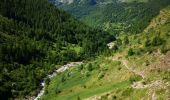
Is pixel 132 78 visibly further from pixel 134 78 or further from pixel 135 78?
pixel 135 78

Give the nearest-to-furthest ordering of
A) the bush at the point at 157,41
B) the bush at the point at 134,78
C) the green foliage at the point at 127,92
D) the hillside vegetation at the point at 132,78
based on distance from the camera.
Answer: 1. the hillside vegetation at the point at 132,78
2. the green foliage at the point at 127,92
3. the bush at the point at 134,78
4. the bush at the point at 157,41

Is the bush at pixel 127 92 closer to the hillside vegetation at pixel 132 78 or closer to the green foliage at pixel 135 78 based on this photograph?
the hillside vegetation at pixel 132 78

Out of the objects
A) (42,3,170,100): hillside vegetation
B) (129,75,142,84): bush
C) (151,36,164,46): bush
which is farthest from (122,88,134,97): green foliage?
(151,36,164,46): bush

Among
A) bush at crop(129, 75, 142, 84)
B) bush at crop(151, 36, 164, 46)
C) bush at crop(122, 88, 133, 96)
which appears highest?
bush at crop(151, 36, 164, 46)

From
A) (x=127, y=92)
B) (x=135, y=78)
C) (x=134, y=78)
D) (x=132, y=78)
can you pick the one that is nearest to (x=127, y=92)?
(x=127, y=92)

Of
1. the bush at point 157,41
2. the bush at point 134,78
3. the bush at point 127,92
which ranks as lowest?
the bush at point 127,92

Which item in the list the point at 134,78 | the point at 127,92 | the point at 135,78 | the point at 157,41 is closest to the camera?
the point at 127,92

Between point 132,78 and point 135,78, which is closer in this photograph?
point 135,78

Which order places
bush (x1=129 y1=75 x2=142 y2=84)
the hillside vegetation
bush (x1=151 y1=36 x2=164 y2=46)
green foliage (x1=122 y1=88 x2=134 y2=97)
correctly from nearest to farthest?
the hillside vegetation < green foliage (x1=122 y1=88 x2=134 y2=97) < bush (x1=129 y1=75 x2=142 y2=84) < bush (x1=151 y1=36 x2=164 y2=46)

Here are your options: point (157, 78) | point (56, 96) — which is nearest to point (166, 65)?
point (157, 78)

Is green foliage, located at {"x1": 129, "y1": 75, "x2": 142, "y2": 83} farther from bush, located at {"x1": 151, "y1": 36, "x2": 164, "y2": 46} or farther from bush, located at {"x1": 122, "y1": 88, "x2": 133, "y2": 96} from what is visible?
bush, located at {"x1": 151, "y1": 36, "x2": 164, "y2": 46}

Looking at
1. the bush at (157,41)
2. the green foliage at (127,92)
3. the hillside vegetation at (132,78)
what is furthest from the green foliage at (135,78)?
the bush at (157,41)

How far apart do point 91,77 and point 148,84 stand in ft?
200

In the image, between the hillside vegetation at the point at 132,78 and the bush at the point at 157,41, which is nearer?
the hillside vegetation at the point at 132,78
